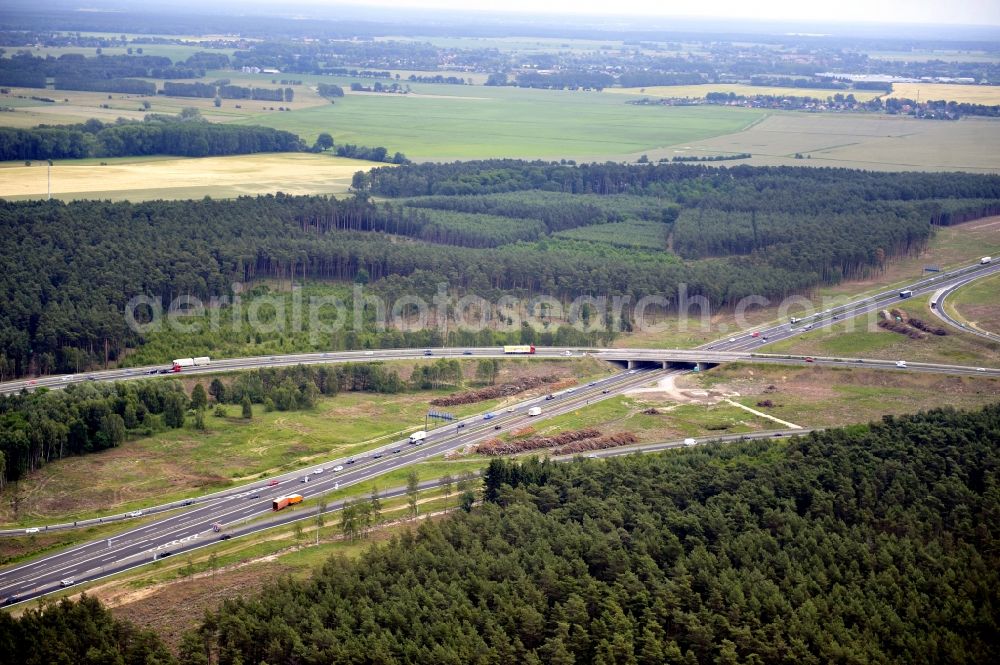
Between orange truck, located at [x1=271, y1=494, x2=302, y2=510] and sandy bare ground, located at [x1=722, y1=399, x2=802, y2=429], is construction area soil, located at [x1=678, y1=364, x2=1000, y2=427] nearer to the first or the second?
sandy bare ground, located at [x1=722, y1=399, x2=802, y2=429]

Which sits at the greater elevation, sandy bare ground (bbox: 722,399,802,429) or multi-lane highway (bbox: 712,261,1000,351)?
multi-lane highway (bbox: 712,261,1000,351)

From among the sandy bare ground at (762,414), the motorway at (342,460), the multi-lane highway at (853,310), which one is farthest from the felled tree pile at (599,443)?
the multi-lane highway at (853,310)

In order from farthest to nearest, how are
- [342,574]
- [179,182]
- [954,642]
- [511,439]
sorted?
[179,182], [511,439], [342,574], [954,642]

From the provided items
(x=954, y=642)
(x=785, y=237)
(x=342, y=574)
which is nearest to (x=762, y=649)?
(x=954, y=642)

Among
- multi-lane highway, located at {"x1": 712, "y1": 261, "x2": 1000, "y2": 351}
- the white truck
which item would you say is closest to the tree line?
multi-lane highway, located at {"x1": 712, "y1": 261, "x2": 1000, "y2": 351}

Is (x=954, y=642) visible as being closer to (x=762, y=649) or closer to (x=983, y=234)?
(x=762, y=649)

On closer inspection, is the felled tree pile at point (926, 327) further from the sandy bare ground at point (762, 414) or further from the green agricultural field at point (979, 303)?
the sandy bare ground at point (762, 414)
